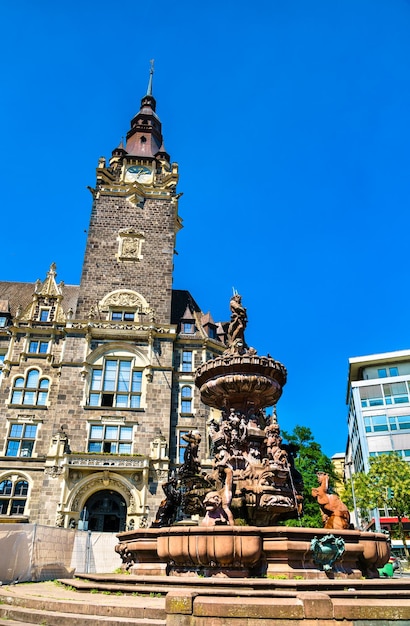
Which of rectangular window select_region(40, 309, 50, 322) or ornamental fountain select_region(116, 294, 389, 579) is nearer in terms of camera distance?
ornamental fountain select_region(116, 294, 389, 579)

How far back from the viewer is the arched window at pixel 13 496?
2939 centimetres

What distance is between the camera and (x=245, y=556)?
30.4ft

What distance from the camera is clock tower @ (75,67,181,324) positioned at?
35.3 metres

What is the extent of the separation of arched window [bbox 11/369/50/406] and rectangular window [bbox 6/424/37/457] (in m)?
1.63

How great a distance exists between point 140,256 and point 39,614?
31.7 meters

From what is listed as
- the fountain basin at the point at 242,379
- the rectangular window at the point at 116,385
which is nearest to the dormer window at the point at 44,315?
the rectangular window at the point at 116,385

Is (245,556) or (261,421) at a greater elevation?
(261,421)

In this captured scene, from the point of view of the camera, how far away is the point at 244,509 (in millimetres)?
12555

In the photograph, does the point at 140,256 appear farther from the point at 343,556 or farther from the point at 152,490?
the point at 343,556

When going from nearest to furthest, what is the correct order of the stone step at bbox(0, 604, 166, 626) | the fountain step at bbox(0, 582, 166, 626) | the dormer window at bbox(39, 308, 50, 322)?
the stone step at bbox(0, 604, 166, 626) → the fountain step at bbox(0, 582, 166, 626) → the dormer window at bbox(39, 308, 50, 322)

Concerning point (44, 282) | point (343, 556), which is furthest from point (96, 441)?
point (343, 556)

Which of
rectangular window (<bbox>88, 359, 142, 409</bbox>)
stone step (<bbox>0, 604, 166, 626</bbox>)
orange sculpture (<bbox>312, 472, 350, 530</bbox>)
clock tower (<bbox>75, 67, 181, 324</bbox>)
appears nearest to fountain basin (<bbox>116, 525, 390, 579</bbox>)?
orange sculpture (<bbox>312, 472, 350, 530</bbox>)

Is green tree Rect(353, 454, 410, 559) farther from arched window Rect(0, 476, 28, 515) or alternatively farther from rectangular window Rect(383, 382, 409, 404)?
arched window Rect(0, 476, 28, 515)

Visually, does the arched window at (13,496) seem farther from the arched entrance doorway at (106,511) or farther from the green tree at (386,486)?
the green tree at (386,486)
